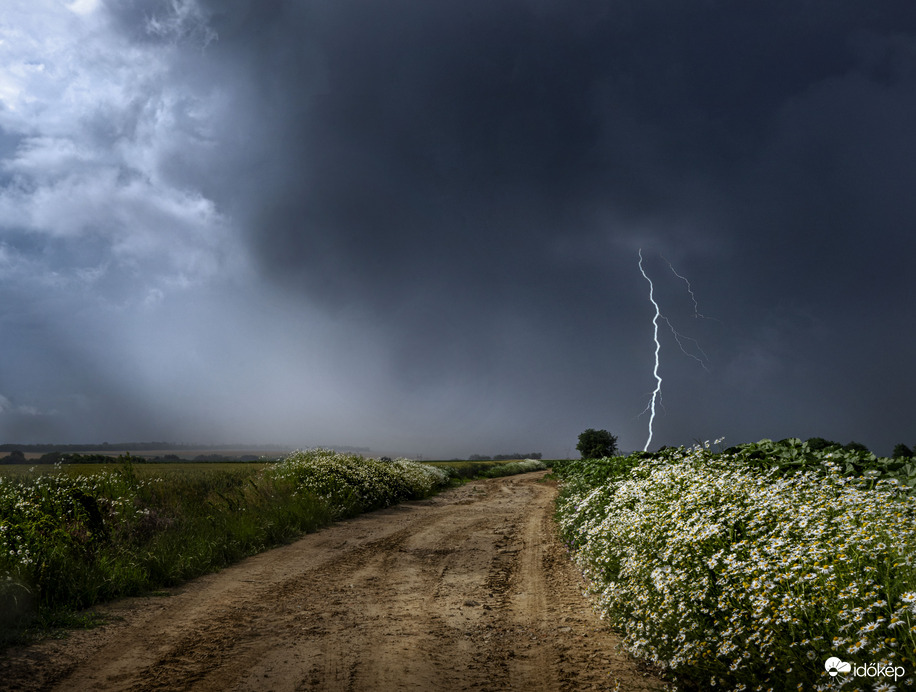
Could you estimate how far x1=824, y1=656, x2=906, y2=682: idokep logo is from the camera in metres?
3.11

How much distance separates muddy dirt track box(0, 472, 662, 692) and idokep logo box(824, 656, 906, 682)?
5.34ft

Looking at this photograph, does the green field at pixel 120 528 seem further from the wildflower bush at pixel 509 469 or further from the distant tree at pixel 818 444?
the wildflower bush at pixel 509 469

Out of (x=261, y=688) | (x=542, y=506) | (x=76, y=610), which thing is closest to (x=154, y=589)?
(x=76, y=610)

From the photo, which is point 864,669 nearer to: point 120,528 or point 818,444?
point 818,444

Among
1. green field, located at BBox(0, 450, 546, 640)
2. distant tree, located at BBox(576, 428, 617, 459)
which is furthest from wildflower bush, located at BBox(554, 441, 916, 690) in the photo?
distant tree, located at BBox(576, 428, 617, 459)

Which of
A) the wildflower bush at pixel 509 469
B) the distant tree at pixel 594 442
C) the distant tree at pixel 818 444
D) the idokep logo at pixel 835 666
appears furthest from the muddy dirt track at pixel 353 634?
the distant tree at pixel 594 442

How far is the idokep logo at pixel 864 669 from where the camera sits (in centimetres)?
311

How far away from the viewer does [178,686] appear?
14.7ft

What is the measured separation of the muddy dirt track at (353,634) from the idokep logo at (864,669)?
1626 mm

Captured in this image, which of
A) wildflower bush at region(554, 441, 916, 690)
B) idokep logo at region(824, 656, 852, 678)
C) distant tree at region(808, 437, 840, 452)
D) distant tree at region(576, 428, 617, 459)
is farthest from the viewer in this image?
distant tree at region(576, 428, 617, 459)

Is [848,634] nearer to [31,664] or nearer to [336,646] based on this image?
[336,646]

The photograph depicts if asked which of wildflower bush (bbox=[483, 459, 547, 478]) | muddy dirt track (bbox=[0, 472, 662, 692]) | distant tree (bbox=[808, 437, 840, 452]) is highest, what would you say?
distant tree (bbox=[808, 437, 840, 452])

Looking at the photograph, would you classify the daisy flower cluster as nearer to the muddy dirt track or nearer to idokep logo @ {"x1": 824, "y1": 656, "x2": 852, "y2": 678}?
the muddy dirt track

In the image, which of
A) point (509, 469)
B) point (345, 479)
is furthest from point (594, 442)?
point (345, 479)
